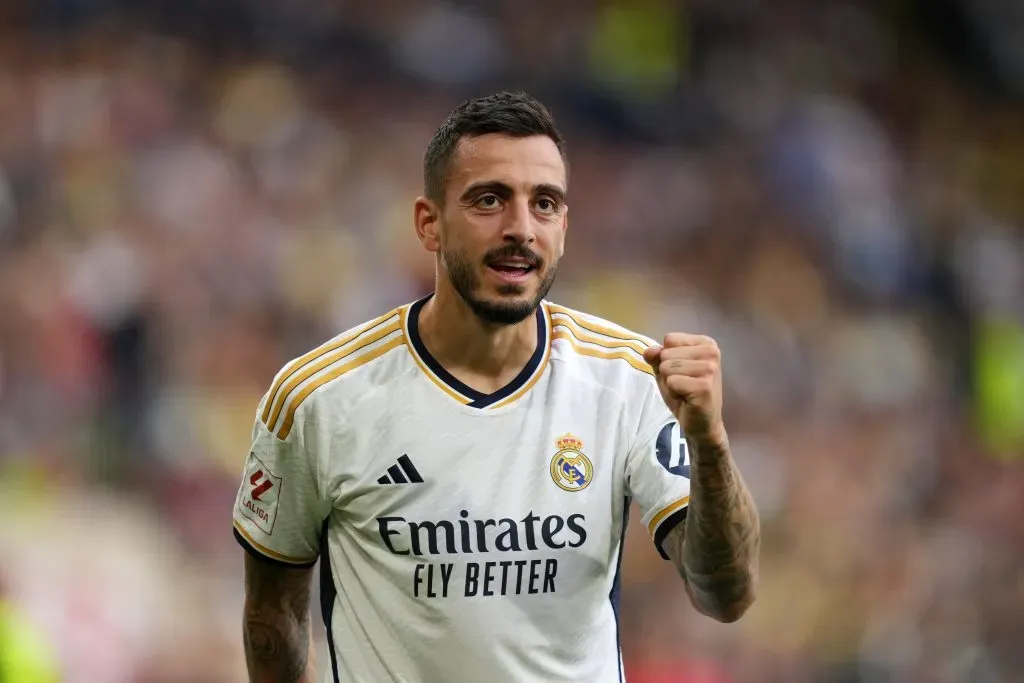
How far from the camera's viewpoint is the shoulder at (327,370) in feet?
9.53

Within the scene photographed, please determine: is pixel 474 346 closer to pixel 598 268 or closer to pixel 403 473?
pixel 403 473

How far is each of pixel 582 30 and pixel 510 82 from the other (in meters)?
0.77

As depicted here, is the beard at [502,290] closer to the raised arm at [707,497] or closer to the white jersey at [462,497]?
the white jersey at [462,497]

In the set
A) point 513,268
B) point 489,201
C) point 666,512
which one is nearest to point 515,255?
point 513,268

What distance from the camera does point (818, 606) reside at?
23.9 ft

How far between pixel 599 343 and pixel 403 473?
548 millimetres

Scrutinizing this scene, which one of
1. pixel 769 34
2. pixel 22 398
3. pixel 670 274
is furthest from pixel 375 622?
pixel 769 34

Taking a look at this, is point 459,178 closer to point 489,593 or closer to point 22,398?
point 489,593

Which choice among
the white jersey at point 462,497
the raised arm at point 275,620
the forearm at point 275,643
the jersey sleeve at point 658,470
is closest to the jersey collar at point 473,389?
the white jersey at point 462,497

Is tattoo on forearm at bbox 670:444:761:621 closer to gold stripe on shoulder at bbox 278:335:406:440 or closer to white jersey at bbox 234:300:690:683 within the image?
white jersey at bbox 234:300:690:683

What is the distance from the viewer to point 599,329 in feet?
10.2

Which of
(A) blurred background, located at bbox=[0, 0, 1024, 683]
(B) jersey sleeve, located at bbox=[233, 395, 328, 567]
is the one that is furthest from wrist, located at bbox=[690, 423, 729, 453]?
(A) blurred background, located at bbox=[0, 0, 1024, 683]

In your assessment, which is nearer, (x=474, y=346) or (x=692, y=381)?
(x=692, y=381)

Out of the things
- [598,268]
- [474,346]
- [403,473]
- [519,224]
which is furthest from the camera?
[598,268]
